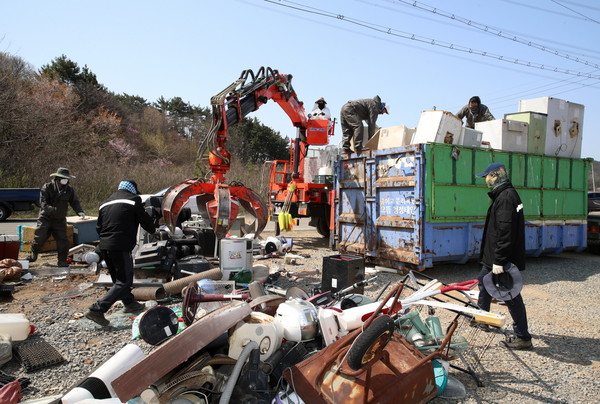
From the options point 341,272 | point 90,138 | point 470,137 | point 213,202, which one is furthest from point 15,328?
point 90,138

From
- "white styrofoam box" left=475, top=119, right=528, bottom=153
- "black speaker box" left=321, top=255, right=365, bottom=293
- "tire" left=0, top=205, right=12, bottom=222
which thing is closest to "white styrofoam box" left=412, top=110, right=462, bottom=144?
"white styrofoam box" left=475, top=119, right=528, bottom=153

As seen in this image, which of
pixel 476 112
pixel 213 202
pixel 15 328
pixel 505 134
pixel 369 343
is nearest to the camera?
pixel 369 343

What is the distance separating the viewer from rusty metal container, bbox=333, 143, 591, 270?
22.9 ft

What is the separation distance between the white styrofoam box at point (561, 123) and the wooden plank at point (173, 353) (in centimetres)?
871

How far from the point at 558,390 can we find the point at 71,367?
13.4ft

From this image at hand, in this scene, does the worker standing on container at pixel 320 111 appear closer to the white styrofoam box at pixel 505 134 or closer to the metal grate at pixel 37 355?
the white styrofoam box at pixel 505 134

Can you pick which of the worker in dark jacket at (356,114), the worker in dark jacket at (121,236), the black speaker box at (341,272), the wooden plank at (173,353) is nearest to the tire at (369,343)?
the wooden plank at (173,353)

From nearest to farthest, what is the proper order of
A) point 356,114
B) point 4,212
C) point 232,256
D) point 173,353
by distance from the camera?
point 173,353 < point 232,256 < point 356,114 < point 4,212

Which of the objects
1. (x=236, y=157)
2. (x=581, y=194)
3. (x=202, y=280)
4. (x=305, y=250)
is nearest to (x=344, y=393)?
(x=202, y=280)

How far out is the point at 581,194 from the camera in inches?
382

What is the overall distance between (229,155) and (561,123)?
7531 millimetres

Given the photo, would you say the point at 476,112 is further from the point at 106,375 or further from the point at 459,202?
the point at 106,375

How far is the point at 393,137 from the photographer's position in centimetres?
805

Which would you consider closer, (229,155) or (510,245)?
(510,245)
